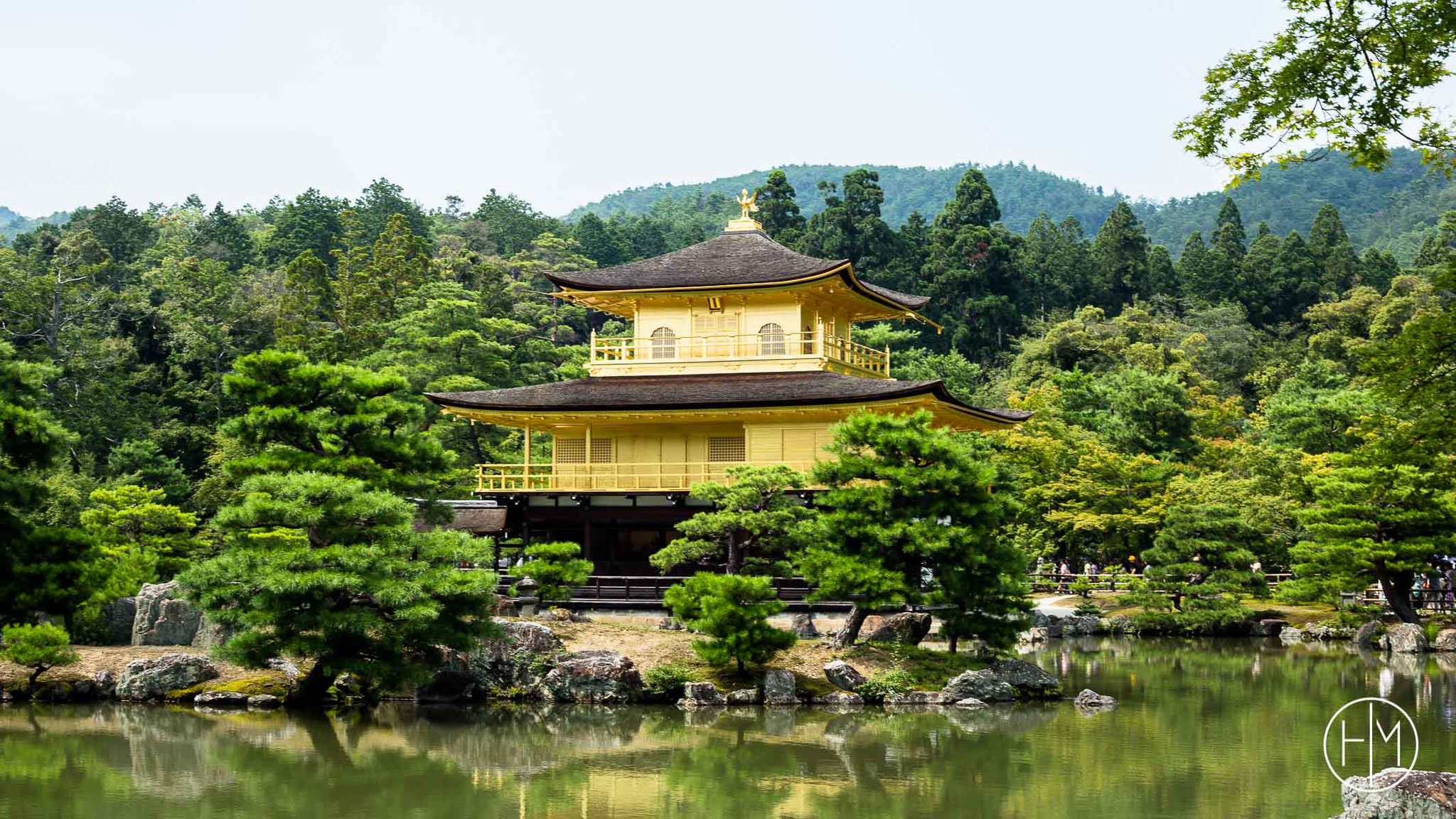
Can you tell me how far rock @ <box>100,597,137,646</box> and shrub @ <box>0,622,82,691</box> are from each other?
3550 mm

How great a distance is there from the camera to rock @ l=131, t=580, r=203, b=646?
22.8 meters

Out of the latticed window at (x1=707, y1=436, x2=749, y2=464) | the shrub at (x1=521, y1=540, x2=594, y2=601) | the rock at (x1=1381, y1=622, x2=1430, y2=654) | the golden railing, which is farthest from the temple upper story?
the rock at (x1=1381, y1=622, x2=1430, y2=654)

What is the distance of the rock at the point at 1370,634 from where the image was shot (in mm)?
28266

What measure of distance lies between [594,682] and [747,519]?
3.85 metres

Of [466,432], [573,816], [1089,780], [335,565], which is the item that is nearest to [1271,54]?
[1089,780]

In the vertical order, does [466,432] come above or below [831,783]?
above

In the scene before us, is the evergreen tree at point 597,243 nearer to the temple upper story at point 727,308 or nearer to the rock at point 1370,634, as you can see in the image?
the temple upper story at point 727,308

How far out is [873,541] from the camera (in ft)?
67.7

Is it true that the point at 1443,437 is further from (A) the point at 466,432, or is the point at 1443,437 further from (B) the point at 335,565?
(A) the point at 466,432

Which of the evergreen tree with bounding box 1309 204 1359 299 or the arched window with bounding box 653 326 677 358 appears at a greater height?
the evergreen tree with bounding box 1309 204 1359 299

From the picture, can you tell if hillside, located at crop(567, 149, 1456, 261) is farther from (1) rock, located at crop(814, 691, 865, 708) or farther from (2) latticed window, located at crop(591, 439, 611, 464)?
(1) rock, located at crop(814, 691, 865, 708)

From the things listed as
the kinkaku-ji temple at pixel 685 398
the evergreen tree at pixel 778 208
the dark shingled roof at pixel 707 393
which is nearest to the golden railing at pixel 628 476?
the kinkaku-ji temple at pixel 685 398

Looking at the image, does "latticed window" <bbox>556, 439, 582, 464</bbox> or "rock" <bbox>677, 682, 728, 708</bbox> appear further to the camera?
"latticed window" <bbox>556, 439, 582, 464</bbox>

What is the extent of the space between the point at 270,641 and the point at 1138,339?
44.3 metres
